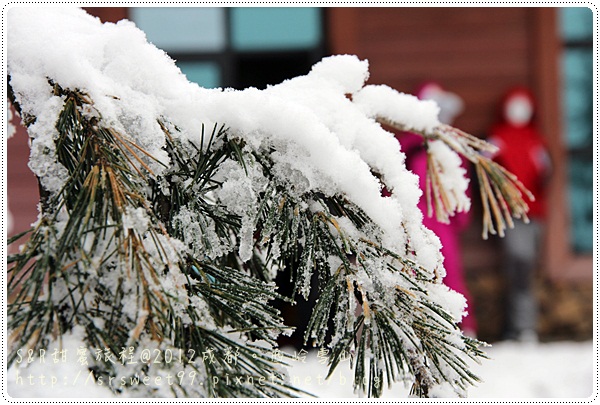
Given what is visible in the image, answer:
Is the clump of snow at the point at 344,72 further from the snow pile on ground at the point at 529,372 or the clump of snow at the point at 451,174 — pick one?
the snow pile on ground at the point at 529,372

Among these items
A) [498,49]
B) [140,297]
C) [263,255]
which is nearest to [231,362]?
[140,297]

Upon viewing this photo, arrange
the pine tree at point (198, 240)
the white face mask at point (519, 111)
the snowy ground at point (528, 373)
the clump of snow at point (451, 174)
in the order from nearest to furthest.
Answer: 1. the pine tree at point (198, 240)
2. the clump of snow at point (451, 174)
3. the snowy ground at point (528, 373)
4. the white face mask at point (519, 111)

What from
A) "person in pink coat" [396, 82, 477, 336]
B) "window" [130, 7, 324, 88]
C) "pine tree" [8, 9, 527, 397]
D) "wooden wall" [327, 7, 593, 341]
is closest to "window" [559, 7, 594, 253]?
"wooden wall" [327, 7, 593, 341]

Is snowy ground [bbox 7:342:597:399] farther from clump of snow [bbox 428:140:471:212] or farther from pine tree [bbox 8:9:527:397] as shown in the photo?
pine tree [bbox 8:9:527:397]

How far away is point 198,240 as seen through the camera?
70 cm

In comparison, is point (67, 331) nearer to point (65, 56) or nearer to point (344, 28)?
point (65, 56)

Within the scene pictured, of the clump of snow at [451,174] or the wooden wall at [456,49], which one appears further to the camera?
the wooden wall at [456,49]

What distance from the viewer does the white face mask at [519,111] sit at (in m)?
3.65

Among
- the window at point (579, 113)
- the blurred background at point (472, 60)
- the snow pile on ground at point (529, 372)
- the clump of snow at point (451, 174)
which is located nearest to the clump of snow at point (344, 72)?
the clump of snow at point (451, 174)

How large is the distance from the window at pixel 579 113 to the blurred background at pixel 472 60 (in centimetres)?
1

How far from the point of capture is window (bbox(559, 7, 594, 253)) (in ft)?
12.8

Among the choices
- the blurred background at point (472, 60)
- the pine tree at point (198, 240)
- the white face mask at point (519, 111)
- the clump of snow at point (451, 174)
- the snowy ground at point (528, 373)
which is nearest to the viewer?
the pine tree at point (198, 240)

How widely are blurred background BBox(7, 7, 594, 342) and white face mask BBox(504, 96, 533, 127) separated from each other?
187 millimetres

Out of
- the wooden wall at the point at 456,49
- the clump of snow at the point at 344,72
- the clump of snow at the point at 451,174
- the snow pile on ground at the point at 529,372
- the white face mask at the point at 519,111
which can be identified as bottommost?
the snow pile on ground at the point at 529,372
